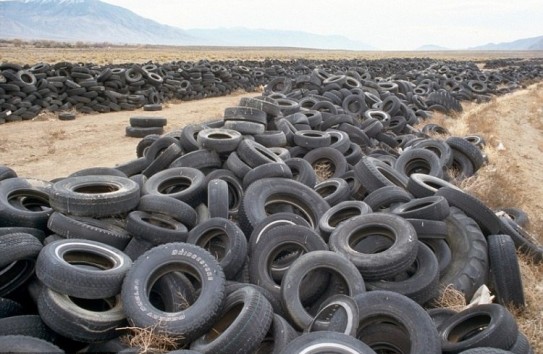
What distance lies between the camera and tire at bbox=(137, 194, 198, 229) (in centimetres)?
652

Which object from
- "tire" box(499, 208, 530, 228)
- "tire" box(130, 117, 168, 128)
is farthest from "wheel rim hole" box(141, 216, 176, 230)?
"tire" box(130, 117, 168, 128)

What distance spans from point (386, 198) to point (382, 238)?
1224 mm

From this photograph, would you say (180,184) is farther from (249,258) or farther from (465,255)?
(465,255)

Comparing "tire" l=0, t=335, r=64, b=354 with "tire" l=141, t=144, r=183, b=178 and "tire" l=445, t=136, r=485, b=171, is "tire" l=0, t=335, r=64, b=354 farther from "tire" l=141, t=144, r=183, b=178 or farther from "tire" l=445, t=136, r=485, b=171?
"tire" l=445, t=136, r=485, b=171

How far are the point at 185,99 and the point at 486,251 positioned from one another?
1994cm

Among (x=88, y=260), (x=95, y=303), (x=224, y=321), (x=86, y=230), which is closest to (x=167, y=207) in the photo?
(x=86, y=230)

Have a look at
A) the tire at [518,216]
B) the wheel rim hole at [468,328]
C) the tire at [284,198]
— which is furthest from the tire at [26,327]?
the tire at [518,216]

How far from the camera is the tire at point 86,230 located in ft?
18.9

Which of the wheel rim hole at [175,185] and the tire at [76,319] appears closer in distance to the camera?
the tire at [76,319]

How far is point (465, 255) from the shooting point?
6.41 meters

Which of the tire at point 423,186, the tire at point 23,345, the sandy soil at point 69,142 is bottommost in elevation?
the sandy soil at point 69,142

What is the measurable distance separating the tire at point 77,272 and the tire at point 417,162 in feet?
20.8

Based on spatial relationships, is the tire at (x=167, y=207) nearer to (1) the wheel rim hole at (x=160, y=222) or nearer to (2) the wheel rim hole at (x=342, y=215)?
(1) the wheel rim hole at (x=160, y=222)

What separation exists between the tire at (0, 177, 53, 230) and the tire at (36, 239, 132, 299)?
1103 millimetres
